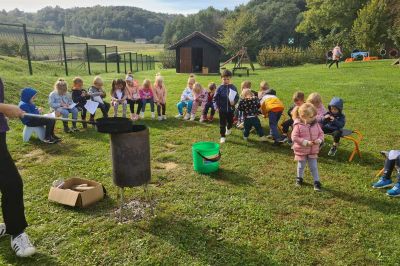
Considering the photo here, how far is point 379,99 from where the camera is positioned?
40.7 ft

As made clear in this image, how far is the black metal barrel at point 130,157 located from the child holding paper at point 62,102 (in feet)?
17.0

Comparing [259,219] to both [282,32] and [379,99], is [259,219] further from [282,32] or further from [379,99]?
[282,32]

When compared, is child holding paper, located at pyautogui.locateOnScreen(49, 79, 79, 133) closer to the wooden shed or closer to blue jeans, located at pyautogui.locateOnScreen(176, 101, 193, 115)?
blue jeans, located at pyautogui.locateOnScreen(176, 101, 193, 115)

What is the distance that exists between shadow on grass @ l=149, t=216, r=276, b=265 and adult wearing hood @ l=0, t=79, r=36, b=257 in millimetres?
1411

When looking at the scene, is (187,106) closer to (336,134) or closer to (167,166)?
(167,166)

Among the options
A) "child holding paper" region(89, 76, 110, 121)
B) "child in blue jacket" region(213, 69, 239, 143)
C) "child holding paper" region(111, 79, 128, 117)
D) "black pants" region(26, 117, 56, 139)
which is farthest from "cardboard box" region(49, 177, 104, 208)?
"child holding paper" region(111, 79, 128, 117)

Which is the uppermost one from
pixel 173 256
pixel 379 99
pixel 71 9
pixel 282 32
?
pixel 71 9

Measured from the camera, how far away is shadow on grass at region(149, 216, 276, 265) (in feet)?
12.2

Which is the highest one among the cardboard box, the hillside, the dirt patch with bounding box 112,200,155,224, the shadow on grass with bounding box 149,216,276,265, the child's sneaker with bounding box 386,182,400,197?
the hillside

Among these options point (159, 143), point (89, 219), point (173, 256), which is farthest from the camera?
point (159, 143)

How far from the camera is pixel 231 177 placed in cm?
596

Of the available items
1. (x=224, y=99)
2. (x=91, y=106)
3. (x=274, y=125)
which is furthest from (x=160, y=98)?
(x=274, y=125)

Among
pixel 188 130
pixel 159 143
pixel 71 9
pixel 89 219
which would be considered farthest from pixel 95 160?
pixel 71 9

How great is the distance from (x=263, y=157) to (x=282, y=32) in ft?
224
